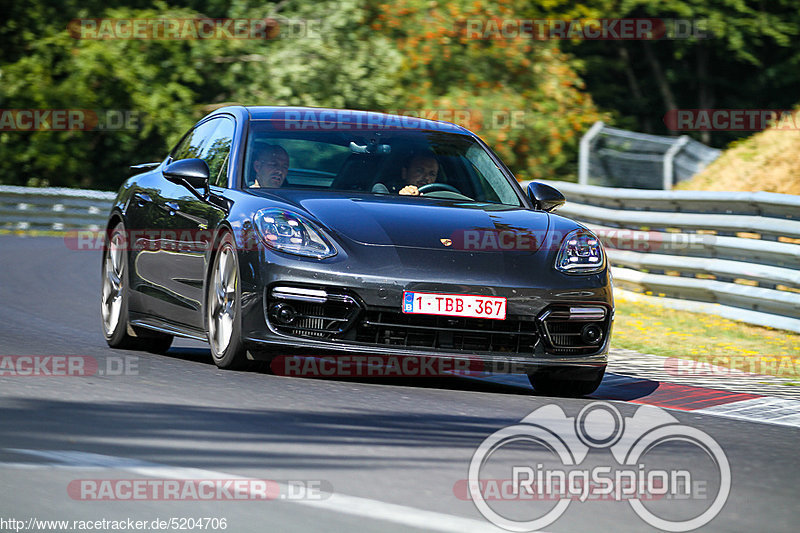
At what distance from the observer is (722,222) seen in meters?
12.8

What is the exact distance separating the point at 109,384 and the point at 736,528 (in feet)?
11.4

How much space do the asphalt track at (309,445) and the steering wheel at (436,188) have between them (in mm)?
1082

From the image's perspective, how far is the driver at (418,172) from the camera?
837 cm

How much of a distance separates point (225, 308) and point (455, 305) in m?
1.22

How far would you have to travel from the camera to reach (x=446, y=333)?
728cm

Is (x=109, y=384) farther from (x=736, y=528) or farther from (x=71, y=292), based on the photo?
(x=71, y=292)

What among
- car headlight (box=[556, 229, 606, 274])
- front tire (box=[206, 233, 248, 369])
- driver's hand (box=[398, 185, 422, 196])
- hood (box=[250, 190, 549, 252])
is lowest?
front tire (box=[206, 233, 248, 369])

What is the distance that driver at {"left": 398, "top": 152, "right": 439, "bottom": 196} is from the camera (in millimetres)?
8367

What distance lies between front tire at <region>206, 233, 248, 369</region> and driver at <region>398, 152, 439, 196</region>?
116 centimetres

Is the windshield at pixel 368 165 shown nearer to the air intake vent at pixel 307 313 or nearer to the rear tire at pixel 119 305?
the air intake vent at pixel 307 313

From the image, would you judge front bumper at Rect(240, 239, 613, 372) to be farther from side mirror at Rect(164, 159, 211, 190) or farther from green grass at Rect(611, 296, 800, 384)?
green grass at Rect(611, 296, 800, 384)

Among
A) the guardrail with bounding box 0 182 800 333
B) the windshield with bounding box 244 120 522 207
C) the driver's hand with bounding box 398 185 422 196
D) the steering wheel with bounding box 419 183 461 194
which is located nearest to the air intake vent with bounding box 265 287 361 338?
the windshield with bounding box 244 120 522 207

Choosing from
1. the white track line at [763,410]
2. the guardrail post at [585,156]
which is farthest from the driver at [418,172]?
the guardrail post at [585,156]

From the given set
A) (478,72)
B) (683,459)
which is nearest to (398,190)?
(683,459)
